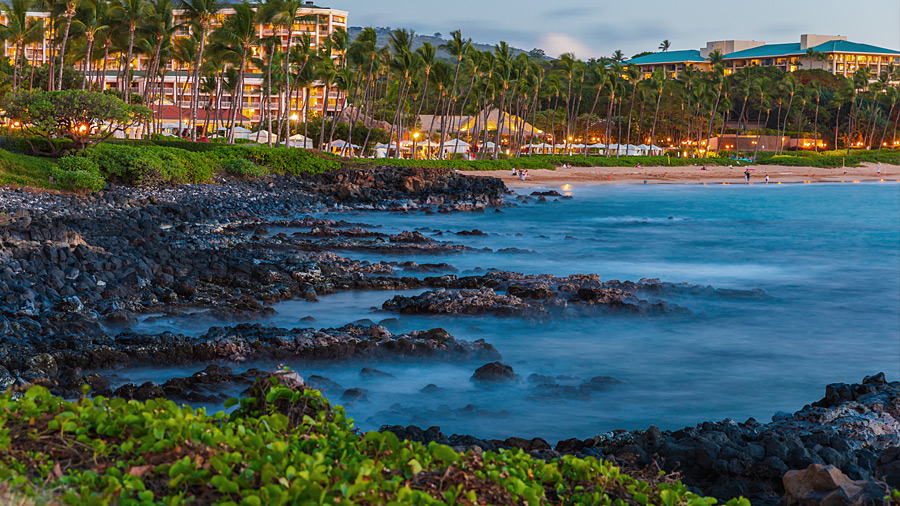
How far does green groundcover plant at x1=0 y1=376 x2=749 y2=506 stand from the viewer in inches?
146

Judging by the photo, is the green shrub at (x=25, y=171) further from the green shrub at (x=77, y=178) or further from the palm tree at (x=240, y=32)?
the palm tree at (x=240, y=32)

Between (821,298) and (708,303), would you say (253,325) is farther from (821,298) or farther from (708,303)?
(821,298)

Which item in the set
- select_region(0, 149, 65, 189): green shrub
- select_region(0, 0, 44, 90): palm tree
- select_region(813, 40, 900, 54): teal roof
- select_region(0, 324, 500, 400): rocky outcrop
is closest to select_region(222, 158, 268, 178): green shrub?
select_region(0, 149, 65, 189): green shrub

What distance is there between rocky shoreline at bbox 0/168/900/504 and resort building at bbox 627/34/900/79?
142 meters

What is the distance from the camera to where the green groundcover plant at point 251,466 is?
371cm

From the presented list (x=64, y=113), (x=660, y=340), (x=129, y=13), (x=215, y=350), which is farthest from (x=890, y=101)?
(x=215, y=350)

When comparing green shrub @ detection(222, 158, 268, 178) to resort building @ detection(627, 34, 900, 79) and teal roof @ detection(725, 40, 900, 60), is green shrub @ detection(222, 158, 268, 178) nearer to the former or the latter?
resort building @ detection(627, 34, 900, 79)

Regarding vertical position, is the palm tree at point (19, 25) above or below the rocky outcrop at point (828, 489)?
above

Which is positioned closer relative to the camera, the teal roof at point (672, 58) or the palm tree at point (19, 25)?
the palm tree at point (19, 25)

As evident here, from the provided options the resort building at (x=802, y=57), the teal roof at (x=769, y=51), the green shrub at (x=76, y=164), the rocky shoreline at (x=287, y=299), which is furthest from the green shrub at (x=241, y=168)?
the teal roof at (x=769, y=51)

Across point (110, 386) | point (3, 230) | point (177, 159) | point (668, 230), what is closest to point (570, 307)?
point (110, 386)

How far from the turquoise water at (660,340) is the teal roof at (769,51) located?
139 metres

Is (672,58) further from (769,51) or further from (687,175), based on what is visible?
(687,175)

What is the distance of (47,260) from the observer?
1576 centimetres
